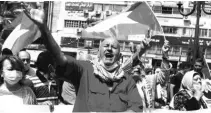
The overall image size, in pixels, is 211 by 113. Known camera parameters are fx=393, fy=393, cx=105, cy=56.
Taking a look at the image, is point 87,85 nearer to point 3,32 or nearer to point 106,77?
point 106,77

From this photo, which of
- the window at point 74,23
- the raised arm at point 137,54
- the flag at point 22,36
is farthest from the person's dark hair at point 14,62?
the window at point 74,23

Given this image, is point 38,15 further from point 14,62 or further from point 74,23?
point 74,23

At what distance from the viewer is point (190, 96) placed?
14.6ft

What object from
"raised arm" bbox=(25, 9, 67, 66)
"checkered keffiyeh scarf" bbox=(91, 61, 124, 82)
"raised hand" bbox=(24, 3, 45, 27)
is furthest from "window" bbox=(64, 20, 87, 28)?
"raised hand" bbox=(24, 3, 45, 27)

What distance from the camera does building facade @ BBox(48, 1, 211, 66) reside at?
40.4 meters

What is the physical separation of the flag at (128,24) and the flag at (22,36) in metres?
1.60

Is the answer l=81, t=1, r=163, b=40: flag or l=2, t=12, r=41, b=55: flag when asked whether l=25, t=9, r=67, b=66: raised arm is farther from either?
l=81, t=1, r=163, b=40: flag

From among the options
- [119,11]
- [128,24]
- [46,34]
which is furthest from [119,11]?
[46,34]

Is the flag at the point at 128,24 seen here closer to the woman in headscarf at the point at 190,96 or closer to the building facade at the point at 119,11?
the woman in headscarf at the point at 190,96

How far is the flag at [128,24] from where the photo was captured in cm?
829

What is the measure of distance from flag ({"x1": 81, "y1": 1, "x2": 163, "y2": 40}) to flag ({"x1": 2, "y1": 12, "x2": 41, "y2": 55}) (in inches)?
63.1

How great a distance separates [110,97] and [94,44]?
3946 centimetres

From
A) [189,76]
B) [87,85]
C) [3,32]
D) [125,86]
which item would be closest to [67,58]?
[87,85]

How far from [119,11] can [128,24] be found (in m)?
32.3
